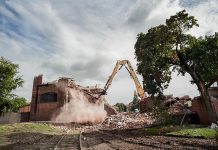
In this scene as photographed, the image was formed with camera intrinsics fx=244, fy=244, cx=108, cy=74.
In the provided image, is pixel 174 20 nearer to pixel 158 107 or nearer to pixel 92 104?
pixel 158 107

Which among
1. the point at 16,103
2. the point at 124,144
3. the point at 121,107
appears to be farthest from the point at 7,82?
the point at 121,107

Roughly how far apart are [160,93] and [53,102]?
2507cm

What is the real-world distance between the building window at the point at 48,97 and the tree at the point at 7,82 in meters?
21.0

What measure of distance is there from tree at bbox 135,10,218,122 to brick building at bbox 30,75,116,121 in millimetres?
23324

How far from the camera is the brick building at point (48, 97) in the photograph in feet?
149

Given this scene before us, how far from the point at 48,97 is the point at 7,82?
22.7 metres

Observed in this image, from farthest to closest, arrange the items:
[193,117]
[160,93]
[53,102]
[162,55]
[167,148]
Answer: [53,102] < [193,117] < [160,93] < [162,55] < [167,148]

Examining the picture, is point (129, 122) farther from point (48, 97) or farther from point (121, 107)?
point (121, 107)

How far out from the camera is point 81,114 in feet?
155

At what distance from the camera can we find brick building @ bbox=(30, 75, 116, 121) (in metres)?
45.5

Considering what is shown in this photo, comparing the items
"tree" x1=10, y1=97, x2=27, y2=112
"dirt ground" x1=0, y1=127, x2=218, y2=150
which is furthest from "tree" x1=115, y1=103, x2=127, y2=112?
"dirt ground" x1=0, y1=127, x2=218, y2=150

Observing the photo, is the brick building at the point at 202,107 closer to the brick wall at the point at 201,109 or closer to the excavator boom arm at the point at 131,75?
the brick wall at the point at 201,109

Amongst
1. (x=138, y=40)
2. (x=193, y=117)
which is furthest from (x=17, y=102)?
(x=193, y=117)

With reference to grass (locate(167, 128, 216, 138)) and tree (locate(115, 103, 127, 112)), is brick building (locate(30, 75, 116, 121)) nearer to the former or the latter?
grass (locate(167, 128, 216, 138))
